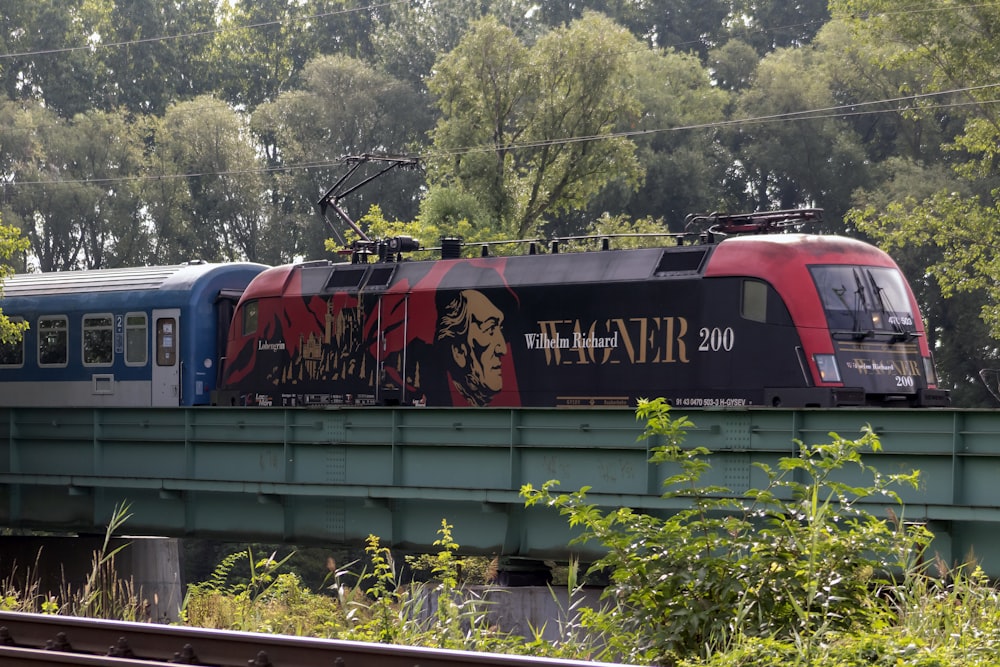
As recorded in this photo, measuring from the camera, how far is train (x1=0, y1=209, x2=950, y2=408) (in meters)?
19.1

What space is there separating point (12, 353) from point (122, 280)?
3094 mm

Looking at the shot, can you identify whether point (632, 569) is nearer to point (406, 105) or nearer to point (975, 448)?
point (975, 448)

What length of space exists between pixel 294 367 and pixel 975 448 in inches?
524

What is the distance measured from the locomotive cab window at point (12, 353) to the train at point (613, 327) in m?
6.20

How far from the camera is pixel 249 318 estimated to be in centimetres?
2494

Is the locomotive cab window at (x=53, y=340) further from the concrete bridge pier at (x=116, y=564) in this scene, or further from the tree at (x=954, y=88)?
the tree at (x=954, y=88)

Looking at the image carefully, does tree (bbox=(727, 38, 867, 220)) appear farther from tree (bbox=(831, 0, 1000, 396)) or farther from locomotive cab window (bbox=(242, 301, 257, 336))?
locomotive cab window (bbox=(242, 301, 257, 336))

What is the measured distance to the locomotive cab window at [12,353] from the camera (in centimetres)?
2801

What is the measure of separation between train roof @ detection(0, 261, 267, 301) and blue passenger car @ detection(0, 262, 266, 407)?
3 centimetres

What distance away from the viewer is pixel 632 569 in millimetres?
9820

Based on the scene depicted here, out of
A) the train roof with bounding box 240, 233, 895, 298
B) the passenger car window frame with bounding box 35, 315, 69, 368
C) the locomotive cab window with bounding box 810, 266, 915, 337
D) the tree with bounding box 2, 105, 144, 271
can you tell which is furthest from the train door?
the tree with bounding box 2, 105, 144, 271

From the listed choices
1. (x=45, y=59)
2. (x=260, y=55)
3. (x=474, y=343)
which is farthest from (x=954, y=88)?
(x=45, y=59)

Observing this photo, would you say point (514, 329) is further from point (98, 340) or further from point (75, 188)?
point (75, 188)

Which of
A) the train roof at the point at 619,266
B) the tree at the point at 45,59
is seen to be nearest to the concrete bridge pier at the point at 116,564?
the train roof at the point at 619,266
